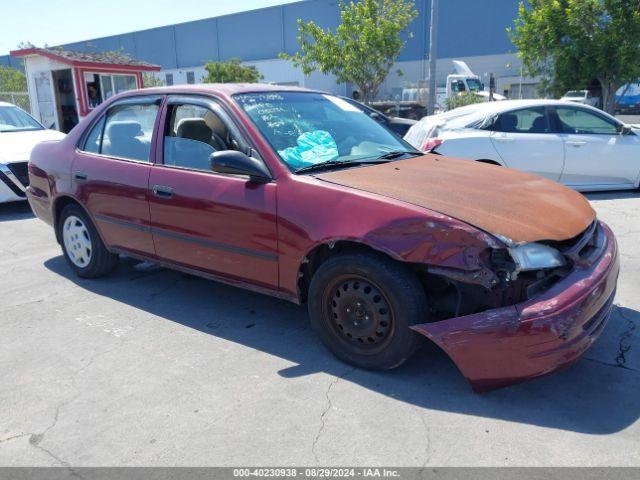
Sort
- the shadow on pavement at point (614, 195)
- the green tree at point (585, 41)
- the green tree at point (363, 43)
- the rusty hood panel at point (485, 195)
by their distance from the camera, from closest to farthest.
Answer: the rusty hood panel at point (485, 195) < the shadow on pavement at point (614, 195) < the green tree at point (585, 41) < the green tree at point (363, 43)

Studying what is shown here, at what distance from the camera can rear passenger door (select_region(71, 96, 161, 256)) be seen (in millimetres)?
4219

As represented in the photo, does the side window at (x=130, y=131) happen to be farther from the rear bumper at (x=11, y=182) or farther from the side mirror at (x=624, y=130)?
the side mirror at (x=624, y=130)

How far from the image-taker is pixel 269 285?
3.59 m

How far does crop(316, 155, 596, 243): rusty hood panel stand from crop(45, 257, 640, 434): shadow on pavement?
869mm

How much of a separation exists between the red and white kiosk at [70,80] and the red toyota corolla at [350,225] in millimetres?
11695

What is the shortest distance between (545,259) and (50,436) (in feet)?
8.96

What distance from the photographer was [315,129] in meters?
3.95

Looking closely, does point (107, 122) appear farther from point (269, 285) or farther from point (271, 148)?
point (269, 285)

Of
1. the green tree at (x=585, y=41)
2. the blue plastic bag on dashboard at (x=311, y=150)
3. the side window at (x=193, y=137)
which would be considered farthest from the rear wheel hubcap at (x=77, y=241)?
the green tree at (x=585, y=41)

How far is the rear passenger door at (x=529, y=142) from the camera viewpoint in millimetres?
7770

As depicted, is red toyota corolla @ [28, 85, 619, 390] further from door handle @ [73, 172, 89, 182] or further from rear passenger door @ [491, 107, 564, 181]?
rear passenger door @ [491, 107, 564, 181]

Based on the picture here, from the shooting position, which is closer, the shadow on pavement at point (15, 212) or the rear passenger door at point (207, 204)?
the rear passenger door at point (207, 204)

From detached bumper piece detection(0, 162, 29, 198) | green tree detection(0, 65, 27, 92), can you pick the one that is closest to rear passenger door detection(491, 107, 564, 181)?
Answer: detached bumper piece detection(0, 162, 29, 198)

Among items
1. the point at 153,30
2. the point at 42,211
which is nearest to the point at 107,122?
the point at 42,211
